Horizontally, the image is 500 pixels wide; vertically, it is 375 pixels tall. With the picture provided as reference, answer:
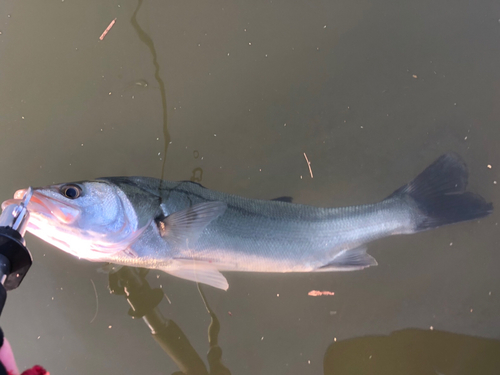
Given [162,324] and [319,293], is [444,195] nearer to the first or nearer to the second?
[319,293]

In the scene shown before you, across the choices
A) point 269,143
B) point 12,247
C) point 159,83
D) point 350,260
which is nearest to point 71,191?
point 12,247

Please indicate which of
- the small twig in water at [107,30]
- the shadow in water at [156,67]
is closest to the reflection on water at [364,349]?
the shadow in water at [156,67]

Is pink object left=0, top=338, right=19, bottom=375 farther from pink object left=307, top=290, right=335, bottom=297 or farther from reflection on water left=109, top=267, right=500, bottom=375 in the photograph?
pink object left=307, top=290, right=335, bottom=297

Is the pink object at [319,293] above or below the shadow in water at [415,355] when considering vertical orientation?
above

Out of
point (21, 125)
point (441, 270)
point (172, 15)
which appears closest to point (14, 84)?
point (21, 125)

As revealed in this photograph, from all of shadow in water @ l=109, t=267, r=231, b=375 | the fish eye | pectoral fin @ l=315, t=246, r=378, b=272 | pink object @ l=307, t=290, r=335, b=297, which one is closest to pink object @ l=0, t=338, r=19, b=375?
the fish eye

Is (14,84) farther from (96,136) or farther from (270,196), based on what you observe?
(270,196)

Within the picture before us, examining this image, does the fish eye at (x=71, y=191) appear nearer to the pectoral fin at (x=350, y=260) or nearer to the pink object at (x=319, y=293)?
the pectoral fin at (x=350, y=260)
